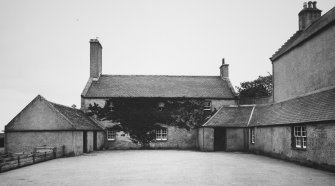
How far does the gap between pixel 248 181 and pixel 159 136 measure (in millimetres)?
21393

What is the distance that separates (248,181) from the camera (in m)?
13.3

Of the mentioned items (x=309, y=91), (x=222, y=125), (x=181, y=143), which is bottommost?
(x=181, y=143)

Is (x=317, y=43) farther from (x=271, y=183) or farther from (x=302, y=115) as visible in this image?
(x=271, y=183)

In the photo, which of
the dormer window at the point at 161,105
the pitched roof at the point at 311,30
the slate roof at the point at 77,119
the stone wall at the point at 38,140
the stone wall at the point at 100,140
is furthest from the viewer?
the dormer window at the point at 161,105

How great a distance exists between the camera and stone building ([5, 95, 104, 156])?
2564 cm

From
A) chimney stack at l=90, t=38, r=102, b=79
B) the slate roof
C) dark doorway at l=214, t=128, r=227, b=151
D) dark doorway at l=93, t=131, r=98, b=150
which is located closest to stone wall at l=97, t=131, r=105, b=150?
dark doorway at l=93, t=131, r=98, b=150

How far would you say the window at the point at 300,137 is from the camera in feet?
63.8

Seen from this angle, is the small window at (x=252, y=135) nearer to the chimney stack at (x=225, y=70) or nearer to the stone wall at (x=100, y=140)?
the chimney stack at (x=225, y=70)

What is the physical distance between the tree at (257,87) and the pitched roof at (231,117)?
2624cm

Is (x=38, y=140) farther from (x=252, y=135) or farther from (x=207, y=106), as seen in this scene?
(x=252, y=135)

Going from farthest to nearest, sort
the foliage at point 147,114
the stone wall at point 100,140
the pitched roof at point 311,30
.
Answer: the foliage at point 147,114
the stone wall at point 100,140
the pitched roof at point 311,30

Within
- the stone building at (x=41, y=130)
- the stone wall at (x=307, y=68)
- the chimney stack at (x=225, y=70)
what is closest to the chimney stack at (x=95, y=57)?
the stone building at (x=41, y=130)

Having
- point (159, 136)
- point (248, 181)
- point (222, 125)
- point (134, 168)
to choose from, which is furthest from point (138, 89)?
point (248, 181)

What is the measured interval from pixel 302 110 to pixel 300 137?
1.78 m
